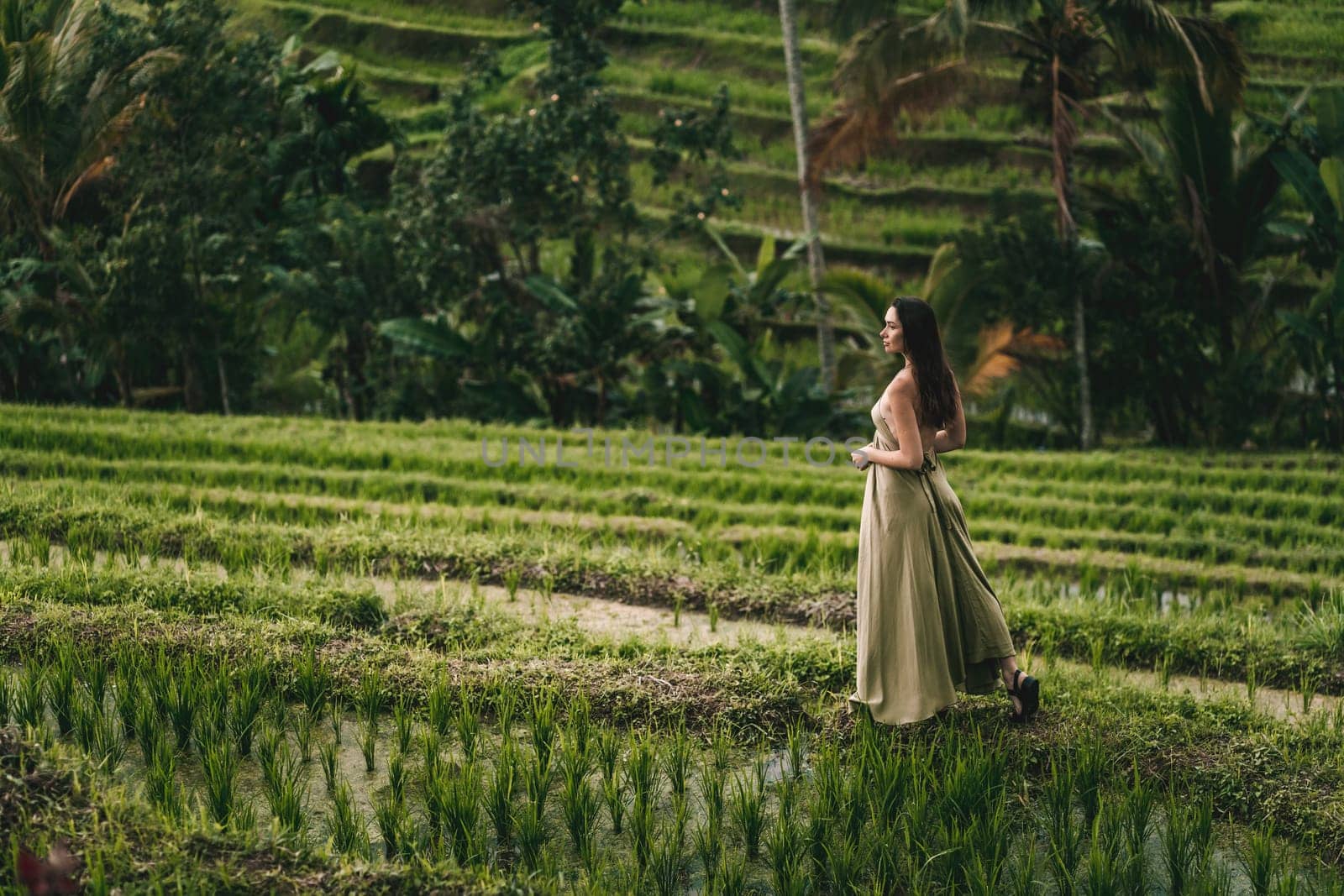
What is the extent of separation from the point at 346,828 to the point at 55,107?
7913 millimetres

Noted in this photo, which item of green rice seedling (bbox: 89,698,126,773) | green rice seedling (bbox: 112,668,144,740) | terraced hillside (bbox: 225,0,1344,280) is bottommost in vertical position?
green rice seedling (bbox: 89,698,126,773)

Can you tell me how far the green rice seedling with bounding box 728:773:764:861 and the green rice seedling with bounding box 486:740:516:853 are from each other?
594 millimetres

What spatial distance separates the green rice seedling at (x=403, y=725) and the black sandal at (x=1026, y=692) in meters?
1.84

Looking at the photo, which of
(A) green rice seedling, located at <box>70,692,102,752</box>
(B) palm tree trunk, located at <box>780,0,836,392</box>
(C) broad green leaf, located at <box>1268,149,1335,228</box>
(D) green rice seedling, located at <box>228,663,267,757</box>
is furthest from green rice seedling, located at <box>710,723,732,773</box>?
(C) broad green leaf, located at <box>1268,149,1335,228</box>

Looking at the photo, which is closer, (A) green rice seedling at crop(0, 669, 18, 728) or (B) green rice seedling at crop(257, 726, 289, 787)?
(B) green rice seedling at crop(257, 726, 289, 787)

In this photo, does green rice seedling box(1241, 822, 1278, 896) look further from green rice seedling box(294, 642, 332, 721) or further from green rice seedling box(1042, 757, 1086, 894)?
green rice seedling box(294, 642, 332, 721)

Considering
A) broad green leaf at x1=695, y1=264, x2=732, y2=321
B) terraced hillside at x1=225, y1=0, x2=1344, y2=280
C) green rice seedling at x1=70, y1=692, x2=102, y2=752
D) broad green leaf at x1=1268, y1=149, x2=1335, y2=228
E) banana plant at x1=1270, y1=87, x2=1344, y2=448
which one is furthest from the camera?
terraced hillside at x1=225, y1=0, x2=1344, y2=280

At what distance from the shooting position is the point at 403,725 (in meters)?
3.76

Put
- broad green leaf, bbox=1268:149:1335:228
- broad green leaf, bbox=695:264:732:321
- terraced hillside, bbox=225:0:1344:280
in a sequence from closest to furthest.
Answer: broad green leaf, bbox=1268:149:1335:228 < broad green leaf, bbox=695:264:732:321 < terraced hillside, bbox=225:0:1344:280

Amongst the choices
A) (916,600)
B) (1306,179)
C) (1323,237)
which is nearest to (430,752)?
(916,600)

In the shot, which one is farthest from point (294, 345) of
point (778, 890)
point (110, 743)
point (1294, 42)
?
point (1294, 42)

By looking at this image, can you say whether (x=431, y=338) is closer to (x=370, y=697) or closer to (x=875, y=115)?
(x=875, y=115)

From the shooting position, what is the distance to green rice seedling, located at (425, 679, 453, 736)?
3891 millimetres

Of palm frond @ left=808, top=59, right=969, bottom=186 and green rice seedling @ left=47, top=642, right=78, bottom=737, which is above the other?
palm frond @ left=808, top=59, right=969, bottom=186
